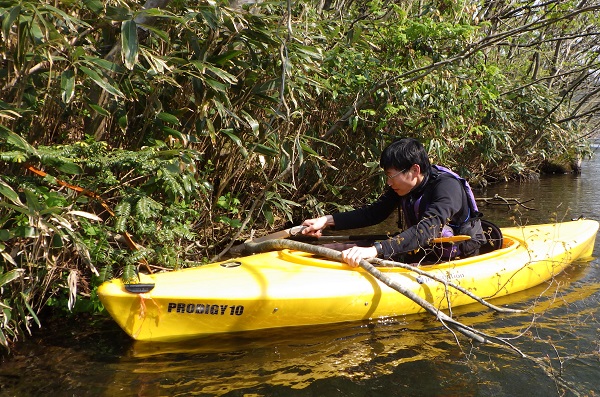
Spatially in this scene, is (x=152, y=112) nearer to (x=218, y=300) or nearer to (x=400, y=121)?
(x=218, y=300)

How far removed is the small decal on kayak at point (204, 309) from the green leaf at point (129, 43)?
4.21 feet

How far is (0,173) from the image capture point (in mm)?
2793

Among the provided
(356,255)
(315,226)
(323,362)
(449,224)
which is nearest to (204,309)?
(323,362)

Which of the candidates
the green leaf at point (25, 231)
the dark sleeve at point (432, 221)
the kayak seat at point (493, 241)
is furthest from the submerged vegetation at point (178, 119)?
the kayak seat at point (493, 241)

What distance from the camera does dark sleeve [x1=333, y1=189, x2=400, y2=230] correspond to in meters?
4.20

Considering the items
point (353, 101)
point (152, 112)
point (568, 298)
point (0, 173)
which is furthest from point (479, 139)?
point (0, 173)

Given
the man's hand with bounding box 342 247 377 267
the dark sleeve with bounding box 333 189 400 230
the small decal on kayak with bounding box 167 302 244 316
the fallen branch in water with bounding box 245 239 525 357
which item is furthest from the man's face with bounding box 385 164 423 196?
the small decal on kayak with bounding box 167 302 244 316

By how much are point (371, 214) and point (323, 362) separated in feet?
4.97

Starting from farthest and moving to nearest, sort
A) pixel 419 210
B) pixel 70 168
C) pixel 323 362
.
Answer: pixel 419 210 < pixel 323 362 < pixel 70 168

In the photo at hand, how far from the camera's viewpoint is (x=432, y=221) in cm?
359

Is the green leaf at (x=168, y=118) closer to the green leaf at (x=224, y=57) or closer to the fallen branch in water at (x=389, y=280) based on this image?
the green leaf at (x=224, y=57)

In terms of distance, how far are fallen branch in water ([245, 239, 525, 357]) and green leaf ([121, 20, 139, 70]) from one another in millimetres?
1670

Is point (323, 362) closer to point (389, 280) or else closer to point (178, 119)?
point (389, 280)

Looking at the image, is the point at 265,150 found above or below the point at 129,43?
below
